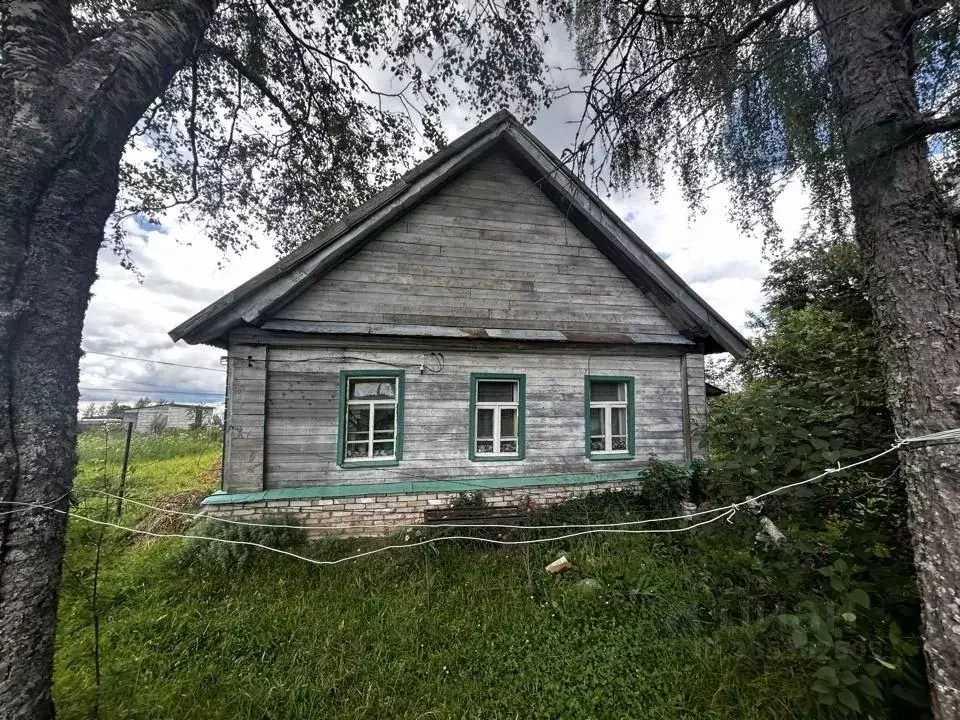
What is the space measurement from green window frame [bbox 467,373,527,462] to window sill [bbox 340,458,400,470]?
4.28ft

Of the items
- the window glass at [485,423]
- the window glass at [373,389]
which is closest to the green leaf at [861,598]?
the window glass at [485,423]

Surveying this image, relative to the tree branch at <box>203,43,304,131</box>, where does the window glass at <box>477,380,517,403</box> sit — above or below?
below

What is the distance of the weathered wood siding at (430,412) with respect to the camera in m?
5.48

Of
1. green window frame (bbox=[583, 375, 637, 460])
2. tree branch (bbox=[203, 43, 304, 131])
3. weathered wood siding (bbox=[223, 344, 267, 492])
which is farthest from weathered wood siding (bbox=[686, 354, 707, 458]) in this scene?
tree branch (bbox=[203, 43, 304, 131])

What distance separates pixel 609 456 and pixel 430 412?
11.5 ft

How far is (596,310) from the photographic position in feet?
23.0

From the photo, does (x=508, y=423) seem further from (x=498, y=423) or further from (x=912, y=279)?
(x=912, y=279)

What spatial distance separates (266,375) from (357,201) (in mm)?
4791

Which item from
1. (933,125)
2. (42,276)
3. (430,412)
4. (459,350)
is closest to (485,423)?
(430,412)

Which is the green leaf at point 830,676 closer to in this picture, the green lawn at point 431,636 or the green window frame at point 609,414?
the green lawn at point 431,636

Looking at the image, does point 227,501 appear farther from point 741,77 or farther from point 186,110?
point 741,77

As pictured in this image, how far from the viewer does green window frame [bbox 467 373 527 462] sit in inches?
247

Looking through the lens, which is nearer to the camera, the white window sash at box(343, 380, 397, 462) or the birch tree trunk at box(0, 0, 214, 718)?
the birch tree trunk at box(0, 0, 214, 718)

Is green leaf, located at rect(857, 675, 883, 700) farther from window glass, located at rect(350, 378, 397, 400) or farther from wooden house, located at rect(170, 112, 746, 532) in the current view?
window glass, located at rect(350, 378, 397, 400)
